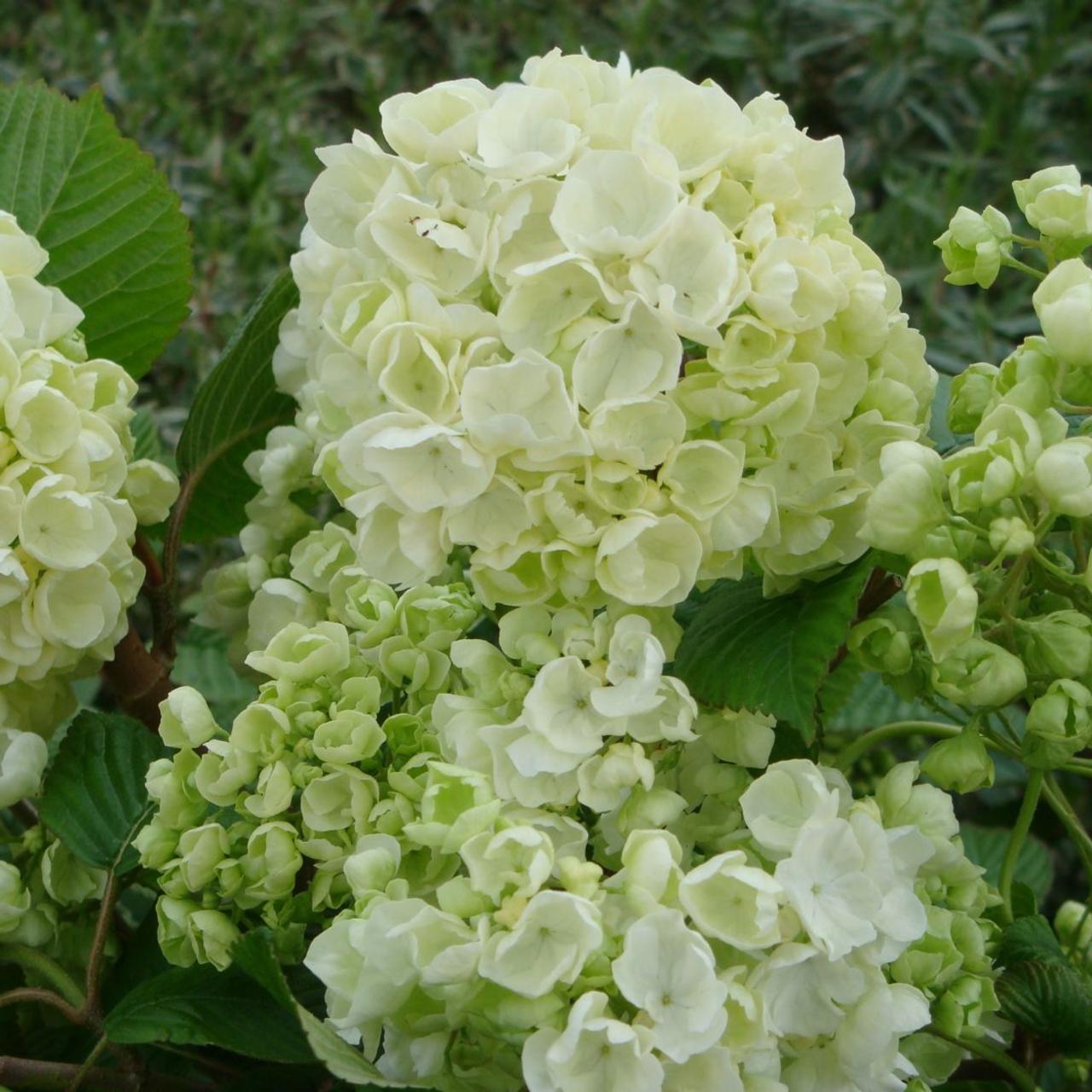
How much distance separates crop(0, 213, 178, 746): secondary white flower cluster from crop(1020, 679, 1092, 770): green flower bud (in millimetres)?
295

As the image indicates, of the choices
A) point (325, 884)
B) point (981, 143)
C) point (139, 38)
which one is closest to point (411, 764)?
point (325, 884)

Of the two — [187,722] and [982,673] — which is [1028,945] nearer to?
[982,673]

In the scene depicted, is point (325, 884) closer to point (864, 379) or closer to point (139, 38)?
point (864, 379)

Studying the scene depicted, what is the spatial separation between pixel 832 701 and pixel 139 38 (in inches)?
52.8

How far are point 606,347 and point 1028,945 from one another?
26cm

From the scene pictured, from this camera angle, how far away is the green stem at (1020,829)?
482mm

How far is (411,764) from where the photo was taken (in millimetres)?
437

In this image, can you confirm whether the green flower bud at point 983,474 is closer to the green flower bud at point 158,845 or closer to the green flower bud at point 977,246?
the green flower bud at point 977,246

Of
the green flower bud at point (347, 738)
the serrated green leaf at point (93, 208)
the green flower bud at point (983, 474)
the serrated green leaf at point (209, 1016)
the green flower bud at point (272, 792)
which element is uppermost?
the serrated green leaf at point (93, 208)

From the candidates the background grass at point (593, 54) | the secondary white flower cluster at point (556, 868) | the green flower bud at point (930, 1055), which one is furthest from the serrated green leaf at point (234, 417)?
the background grass at point (593, 54)

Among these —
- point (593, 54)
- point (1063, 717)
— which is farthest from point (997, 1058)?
point (593, 54)

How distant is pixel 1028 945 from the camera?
1.62 feet

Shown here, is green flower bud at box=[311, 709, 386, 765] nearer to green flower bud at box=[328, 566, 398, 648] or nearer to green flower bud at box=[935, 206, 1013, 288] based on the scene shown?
green flower bud at box=[328, 566, 398, 648]

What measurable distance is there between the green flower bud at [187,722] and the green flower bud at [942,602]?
8.7 inches
